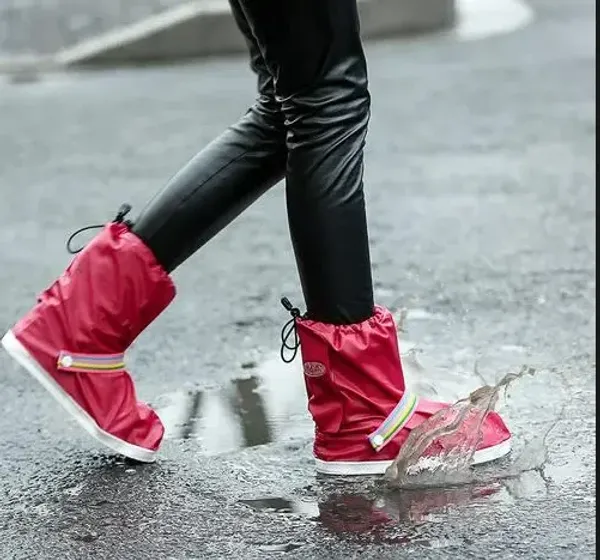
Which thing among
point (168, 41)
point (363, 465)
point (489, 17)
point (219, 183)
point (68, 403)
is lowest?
point (489, 17)

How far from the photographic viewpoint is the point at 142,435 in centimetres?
247

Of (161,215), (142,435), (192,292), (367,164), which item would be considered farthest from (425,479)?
(367,164)

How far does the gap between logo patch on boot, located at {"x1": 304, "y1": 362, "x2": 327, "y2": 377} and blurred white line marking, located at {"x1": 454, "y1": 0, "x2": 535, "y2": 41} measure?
1038 centimetres

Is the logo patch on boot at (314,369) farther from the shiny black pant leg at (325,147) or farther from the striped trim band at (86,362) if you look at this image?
the striped trim band at (86,362)

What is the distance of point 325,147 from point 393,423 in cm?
51

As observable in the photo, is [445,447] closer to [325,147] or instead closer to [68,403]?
[325,147]

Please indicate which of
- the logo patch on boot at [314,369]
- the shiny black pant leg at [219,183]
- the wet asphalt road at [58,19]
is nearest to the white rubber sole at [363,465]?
the logo patch on boot at [314,369]

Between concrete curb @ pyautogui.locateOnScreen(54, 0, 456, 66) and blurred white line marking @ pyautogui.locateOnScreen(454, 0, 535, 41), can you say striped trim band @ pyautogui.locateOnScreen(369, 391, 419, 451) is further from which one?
blurred white line marking @ pyautogui.locateOnScreen(454, 0, 535, 41)

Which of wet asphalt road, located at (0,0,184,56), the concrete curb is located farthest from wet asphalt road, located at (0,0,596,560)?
wet asphalt road, located at (0,0,184,56)

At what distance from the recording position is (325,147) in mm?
2334

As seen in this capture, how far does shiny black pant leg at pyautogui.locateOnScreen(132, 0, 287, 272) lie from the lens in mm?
2473

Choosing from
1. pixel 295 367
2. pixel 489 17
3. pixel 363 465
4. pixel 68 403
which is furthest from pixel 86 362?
pixel 489 17

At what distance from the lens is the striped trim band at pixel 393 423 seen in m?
2.37

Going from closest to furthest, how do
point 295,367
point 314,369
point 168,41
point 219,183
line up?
point 314,369, point 219,183, point 295,367, point 168,41
